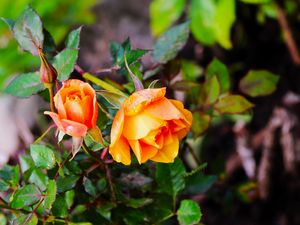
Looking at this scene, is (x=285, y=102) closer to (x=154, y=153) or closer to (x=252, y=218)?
(x=252, y=218)

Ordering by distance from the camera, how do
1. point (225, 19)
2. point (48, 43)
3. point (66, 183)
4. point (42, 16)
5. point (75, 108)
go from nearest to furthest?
point (75, 108) < point (66, 183) < point (48, 43) < point (225, 19) < point (42, 16)

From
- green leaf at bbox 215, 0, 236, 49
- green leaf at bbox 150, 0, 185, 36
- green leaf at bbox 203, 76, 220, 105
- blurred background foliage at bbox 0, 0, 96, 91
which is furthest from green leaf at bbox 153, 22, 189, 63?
blurred background foliage at bbox 0, 0, 96, 91

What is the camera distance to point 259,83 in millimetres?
979

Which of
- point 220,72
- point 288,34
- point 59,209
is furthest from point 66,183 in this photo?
point 288,34

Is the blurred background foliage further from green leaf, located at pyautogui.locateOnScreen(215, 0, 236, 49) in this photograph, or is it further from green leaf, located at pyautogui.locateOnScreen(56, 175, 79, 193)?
green leaf, located at pyautogui.locateOnScreen(56, 175, 79, 193)

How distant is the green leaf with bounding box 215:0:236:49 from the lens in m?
1.31

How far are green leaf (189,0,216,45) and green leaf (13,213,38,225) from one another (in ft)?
2.82

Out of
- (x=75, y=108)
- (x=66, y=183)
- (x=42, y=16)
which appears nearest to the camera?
(x=75, y=108)

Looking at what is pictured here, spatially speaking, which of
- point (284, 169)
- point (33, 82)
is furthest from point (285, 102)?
point (33, 82)

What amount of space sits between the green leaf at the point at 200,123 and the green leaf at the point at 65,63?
28cm

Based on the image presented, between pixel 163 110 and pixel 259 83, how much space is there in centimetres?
42

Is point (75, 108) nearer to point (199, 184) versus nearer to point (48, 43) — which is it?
point (48, 43)

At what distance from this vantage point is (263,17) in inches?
60.0

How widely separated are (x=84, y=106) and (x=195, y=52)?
1257mm
